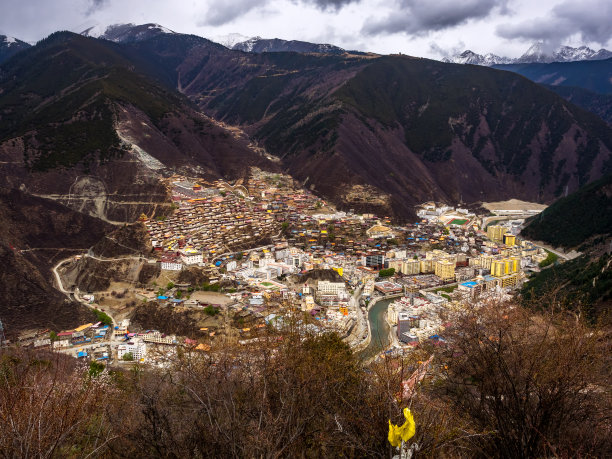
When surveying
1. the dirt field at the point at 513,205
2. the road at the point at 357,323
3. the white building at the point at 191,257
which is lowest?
the road at the point at 357,323

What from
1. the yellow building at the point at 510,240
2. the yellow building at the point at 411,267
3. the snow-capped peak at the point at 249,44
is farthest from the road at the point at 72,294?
the snow-capped peak at the point at 249,44

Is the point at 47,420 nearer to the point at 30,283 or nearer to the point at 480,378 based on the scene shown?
the point at 480,378

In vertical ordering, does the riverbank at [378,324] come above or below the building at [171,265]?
below

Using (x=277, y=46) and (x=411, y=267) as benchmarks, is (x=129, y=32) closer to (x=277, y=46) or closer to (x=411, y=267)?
(x=277, y=46)

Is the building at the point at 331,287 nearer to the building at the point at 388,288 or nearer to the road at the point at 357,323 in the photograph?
the road at the point at 357,323

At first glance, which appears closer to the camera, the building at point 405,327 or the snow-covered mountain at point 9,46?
the building at point 405,327

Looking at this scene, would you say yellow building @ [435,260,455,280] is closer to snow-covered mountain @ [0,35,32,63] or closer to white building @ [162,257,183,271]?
white building @ [162,257,183,271]

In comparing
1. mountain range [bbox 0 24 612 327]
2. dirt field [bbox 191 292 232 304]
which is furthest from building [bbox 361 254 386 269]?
Answer: mountain range [bbox 0 24 612 327]

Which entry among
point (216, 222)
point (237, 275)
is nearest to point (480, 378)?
point (237, 275)
